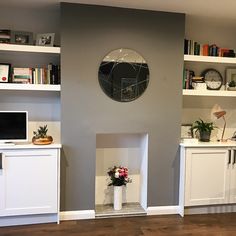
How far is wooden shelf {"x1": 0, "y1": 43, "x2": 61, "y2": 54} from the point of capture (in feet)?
10.3

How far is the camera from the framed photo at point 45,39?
11.0ft

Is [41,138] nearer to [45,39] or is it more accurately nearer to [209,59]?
[45,39]

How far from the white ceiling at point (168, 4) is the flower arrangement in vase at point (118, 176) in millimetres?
1927

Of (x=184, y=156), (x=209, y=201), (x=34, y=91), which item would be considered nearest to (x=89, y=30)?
(x=34, y=91)

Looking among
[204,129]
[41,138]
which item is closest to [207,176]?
[204,129]

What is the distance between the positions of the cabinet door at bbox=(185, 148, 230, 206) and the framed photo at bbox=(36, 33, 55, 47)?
208 cm

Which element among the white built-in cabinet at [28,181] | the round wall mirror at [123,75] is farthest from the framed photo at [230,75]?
the white built-in cabinet at [28,181]

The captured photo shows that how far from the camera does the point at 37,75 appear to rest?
3318mm

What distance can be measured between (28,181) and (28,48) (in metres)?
1.46

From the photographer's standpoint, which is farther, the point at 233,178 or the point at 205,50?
the point at 205,50

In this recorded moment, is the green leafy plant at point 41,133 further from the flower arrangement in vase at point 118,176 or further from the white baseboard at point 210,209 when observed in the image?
the white baseboard at point 210,209

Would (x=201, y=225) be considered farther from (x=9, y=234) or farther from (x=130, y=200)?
(x=9, y=234)

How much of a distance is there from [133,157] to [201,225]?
3.74 ft

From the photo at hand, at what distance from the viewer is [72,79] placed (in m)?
3.25
